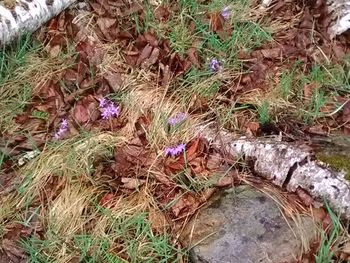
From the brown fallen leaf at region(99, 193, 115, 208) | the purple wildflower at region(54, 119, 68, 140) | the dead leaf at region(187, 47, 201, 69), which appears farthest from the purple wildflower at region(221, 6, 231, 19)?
the brown fallen leaf at region(99, 193, 115, 208)

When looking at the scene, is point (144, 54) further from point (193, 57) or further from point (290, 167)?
point (290, 167)

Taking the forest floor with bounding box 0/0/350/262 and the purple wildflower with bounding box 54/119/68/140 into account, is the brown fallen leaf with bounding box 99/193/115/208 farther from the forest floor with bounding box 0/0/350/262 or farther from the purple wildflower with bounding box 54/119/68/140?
the purple wildflower with bounding box 54/119/68/140

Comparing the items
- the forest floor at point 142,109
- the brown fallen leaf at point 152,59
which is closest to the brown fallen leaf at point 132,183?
the forest floor at point 142,109

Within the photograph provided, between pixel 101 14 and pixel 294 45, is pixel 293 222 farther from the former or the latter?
pixel 101 14

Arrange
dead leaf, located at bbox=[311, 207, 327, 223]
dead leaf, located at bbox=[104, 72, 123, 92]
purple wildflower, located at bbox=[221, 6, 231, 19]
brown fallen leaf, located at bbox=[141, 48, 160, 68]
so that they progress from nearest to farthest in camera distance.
A: dead leaf, located at bbox=[311, 207, 327, 223]
dead leaf, located at bbox=[104, 72, 123, 92]
brown fallen leaf, located at bbox=[141, 48, 160, 68]
purple wildflower, located at bbox=[221, 6, 231, 19]

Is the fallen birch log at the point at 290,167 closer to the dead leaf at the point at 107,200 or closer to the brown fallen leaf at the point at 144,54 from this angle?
the dead leaf at the point at 107,200

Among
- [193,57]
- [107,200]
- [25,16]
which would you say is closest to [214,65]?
[193,57]

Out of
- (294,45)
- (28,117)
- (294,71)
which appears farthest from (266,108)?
(28,117)
